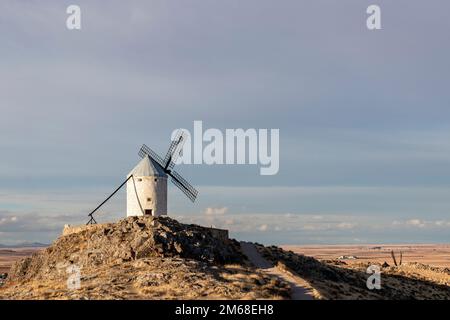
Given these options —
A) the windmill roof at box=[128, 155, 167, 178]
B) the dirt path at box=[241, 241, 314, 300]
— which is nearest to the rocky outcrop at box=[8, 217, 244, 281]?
the dirt path at box=[241, 241, 314, 300]

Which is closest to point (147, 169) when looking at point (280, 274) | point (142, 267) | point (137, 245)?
point (137, 245)

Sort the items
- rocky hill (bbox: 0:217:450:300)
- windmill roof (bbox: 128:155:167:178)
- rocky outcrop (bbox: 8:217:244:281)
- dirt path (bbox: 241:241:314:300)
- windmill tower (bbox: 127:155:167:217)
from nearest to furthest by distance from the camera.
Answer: rocky hill (bbox: 0:217:450:300) → dirt path (bbox: 241:241:314:300) → rocky outcrop (bbox: 8:217:244:281) → windmill tower (bbox: 127:155:167:217) → windmill roof (bbox: 128:155:167:178)

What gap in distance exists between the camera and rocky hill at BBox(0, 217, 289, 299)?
115 feet

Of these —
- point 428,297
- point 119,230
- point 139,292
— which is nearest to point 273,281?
point 139,292

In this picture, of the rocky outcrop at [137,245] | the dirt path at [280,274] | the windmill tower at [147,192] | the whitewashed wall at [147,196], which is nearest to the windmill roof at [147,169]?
the windmill tower at [147,192]

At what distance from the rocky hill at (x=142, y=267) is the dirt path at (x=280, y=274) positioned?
0.84 m

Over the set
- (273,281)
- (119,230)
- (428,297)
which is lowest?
(428,297)

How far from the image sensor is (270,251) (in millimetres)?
53562

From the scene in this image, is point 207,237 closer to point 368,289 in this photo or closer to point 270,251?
point 270,251

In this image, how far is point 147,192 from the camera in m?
55.0

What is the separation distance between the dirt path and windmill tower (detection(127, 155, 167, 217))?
8646 mm

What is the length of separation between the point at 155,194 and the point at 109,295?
22.0m

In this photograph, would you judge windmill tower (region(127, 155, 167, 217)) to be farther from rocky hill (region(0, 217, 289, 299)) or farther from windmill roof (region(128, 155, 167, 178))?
rocky hill (region(0, 217, 289, 299))

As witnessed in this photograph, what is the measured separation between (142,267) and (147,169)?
54.0 feet
